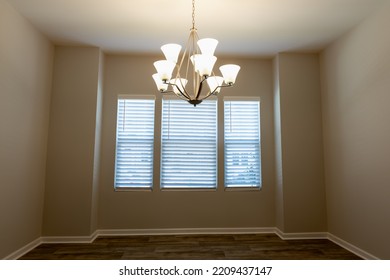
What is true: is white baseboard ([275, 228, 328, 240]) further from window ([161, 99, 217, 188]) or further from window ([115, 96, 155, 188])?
window ([115, 96, 155, 188])

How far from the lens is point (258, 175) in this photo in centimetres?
426

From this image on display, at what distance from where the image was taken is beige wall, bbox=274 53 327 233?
13.0ft

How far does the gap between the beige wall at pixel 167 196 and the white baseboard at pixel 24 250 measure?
84cm

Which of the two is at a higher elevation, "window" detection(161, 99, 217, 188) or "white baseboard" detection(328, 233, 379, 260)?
"window" detection(161, 99, 217, 188)

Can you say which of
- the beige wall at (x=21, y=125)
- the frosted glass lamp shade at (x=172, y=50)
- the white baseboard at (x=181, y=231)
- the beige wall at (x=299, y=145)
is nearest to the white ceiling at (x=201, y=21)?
the beige wall at (x=21, y=125)

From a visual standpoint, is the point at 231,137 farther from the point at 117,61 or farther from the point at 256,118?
the point at 117,61

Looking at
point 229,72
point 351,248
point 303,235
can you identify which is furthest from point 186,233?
point 229,72

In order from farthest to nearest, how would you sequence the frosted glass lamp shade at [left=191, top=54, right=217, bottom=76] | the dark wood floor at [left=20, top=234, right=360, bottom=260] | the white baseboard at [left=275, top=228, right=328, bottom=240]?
the white baseboard at [left=275, top=228, right=328, bottom=240] → the dark wood floor at [left=20, top=234, right=360, bottom=260] → the frosted glass lamp shade at [left=191, top=54, right=217, bottom=76]

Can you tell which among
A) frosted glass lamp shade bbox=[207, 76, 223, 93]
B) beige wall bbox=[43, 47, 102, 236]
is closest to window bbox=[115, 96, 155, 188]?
beige wall bbox=[43, 47, 102, 236]

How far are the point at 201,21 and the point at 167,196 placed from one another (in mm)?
2592

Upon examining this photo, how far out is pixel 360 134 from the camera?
3254mm

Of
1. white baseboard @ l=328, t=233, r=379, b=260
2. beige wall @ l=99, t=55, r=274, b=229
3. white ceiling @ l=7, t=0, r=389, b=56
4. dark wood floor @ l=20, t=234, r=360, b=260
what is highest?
white ceiling @ l=7, t=0, r=389, b=56

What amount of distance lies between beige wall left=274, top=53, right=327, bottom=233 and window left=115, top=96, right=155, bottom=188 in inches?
80.8

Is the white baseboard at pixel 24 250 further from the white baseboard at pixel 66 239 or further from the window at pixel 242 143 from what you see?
the window at pixel 242 143
